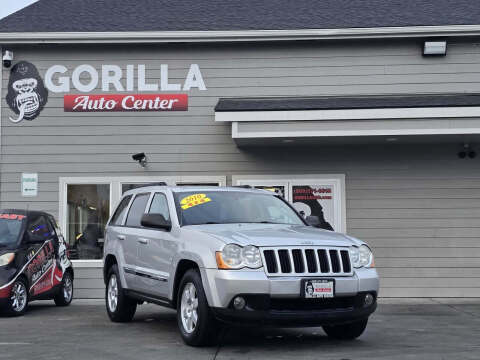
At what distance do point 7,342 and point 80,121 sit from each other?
7351mm

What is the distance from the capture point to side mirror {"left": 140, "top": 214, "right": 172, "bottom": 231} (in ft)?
26.2

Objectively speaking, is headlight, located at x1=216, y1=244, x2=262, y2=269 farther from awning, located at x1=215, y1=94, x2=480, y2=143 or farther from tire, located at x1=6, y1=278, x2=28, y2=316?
awning, located at x1=215, y1=94, x2=480, y2=143

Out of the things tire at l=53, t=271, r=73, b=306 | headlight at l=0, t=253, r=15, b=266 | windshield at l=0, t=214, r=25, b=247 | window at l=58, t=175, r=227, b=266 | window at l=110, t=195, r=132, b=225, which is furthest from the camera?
window at l=58, t=175, r=227, b=266

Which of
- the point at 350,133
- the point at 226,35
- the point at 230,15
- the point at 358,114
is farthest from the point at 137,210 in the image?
the point at 230,15

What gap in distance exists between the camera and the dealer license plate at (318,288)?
272 inches

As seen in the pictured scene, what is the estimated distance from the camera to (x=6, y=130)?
1462cm

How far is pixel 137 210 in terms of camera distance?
9.46 metres

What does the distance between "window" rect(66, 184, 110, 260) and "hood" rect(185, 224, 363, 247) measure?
703 centimetres

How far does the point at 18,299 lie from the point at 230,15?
7701 mm

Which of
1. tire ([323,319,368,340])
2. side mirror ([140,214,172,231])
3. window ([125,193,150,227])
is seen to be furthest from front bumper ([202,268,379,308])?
window ([125,193,150,227])

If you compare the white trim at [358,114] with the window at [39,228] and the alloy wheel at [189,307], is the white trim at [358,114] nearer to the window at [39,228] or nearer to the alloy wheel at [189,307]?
the window at [39,228]

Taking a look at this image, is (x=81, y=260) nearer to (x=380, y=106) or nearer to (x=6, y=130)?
(x=6, y=130)

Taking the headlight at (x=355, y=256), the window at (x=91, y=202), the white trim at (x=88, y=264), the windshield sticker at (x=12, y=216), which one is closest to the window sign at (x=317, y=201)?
the window at (x=91, y=202)

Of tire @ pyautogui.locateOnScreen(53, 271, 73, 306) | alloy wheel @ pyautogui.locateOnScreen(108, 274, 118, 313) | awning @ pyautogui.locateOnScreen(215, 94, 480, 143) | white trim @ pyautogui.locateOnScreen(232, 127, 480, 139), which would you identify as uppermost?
awning @ pyautogui.locateOnScreen(215, 94, 480, 143)
